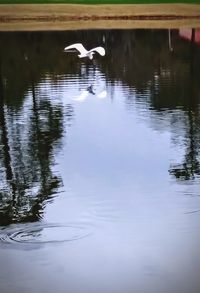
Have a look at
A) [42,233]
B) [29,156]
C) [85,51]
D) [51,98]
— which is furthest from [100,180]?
[85,51]

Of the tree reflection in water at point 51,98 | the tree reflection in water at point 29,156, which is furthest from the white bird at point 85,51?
the tree reflection in water at point 29,156

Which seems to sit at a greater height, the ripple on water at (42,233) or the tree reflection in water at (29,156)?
the ripple on water at (42,233)

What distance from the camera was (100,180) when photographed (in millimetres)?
5988

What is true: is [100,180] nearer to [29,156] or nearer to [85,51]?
A: [29,156]

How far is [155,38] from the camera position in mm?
16516

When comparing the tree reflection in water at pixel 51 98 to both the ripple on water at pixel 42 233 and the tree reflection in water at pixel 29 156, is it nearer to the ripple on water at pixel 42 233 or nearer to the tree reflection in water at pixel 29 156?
the tree reflection in water at pixel 29 156

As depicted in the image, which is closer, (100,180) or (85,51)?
(100,180)

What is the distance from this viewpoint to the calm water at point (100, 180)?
413 centimetres

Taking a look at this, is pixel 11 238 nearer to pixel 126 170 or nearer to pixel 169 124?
pixel 126 170

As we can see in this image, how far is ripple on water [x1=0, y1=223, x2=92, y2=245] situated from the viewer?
15.2ft

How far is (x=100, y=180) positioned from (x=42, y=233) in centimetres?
135

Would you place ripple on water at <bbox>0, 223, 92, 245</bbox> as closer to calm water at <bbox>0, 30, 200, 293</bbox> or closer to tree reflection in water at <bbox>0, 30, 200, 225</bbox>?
calm water at <bbox>0, 30, 200, 293</bbox>

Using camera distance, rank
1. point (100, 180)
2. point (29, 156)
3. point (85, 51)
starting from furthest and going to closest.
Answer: point (85, 51), point (29, 156), point (100, 180)

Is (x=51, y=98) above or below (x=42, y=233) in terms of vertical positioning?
below
